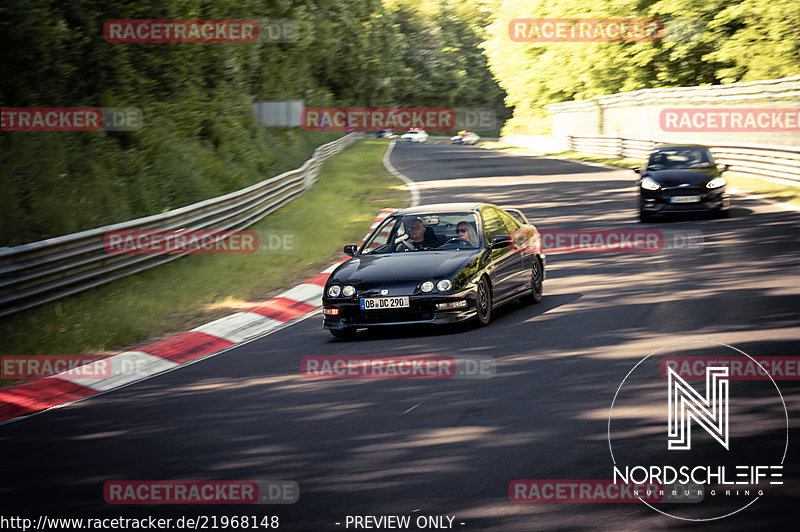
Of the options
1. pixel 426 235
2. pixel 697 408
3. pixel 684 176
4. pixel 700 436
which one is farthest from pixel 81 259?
pixel 684 176

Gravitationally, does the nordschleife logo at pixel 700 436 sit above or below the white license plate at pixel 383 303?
below

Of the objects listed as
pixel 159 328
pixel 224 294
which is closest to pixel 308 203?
pixel 224 294

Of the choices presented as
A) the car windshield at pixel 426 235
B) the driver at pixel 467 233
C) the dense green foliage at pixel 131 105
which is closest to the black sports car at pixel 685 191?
the car windshield at pixel 426 235

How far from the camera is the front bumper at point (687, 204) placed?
1906 cm

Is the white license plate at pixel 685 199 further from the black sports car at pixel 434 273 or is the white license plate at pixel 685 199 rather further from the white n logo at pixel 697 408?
the white n logo at pixel 697 408

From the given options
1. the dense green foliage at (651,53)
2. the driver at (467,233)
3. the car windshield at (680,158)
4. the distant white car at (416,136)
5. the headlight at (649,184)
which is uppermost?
the dense green foliage at (651,53)

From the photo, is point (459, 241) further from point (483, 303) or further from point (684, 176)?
point (684, 176)

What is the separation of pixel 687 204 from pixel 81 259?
11.8 m

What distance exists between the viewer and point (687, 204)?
19.1 meters

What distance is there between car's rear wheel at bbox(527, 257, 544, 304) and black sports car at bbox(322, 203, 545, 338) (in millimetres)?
13

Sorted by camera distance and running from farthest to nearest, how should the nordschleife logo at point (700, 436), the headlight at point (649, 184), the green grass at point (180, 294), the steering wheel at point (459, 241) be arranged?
1. the headlight at point (649, 184)
2. the green grass at point (180, 294)
3. the steering wheel at point (459, 241)
4. the nordschleife logo at point (700, 436)

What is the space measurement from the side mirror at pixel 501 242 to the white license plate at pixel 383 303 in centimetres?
146

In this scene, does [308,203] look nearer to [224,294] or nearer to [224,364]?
[224,294]

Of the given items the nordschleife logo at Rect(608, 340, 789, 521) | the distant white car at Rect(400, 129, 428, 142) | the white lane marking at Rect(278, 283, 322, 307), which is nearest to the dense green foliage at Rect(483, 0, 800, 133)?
the distant white car at Rect(400, 129, 428, 142)
